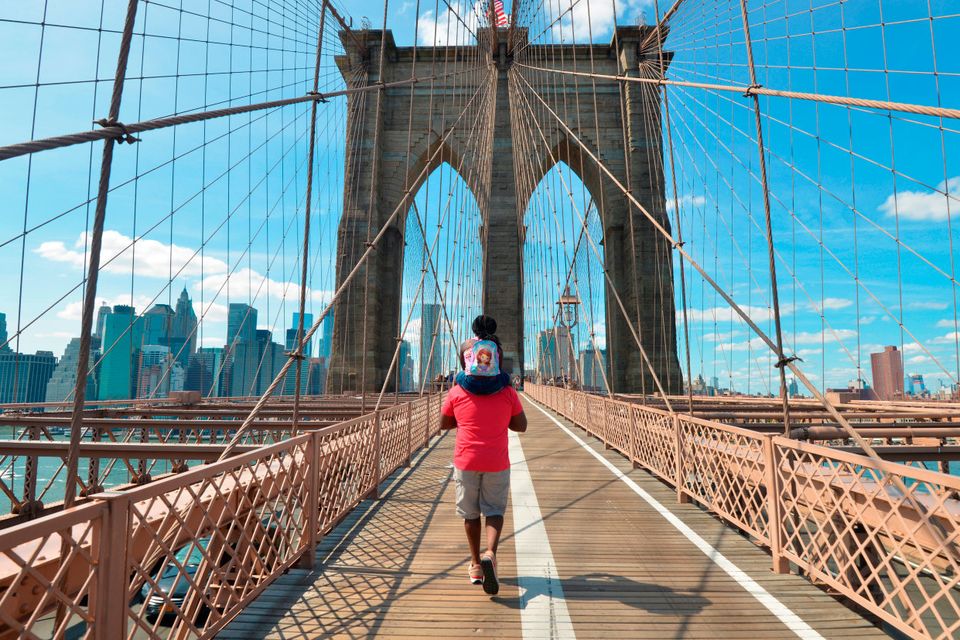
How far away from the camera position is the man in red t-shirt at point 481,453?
9.06ft

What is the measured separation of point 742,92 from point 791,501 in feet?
10.5

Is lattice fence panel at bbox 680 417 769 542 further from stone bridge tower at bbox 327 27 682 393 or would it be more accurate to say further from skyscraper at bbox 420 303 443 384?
stone bridge tower at bbox 327 27 682 393

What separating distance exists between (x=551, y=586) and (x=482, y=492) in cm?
63

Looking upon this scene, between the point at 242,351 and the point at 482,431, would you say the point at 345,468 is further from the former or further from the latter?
the point at 242,351

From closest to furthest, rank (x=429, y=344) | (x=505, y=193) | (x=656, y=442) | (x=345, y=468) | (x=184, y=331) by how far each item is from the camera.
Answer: (x=345, y=468) < (x=656, y=442) < (x=184, y=331) < (x=429, y=344) < (x=505, y=193)

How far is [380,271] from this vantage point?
26.0m

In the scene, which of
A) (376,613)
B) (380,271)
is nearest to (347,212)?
(380,271)

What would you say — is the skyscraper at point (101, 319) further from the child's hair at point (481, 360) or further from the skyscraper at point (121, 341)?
the child's hair at point (481, 360)

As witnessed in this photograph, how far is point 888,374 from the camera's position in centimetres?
1247

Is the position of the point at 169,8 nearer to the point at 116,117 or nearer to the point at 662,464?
the point at 116,117

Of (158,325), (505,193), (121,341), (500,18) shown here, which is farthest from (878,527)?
(505,193)

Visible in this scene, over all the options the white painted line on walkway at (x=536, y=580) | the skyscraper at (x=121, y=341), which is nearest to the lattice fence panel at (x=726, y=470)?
the white painted line on walkway at (x=536, y=580)

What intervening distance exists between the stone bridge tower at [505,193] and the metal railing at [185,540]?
1922cm

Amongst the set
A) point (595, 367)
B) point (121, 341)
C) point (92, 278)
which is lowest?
point (92, 278)
